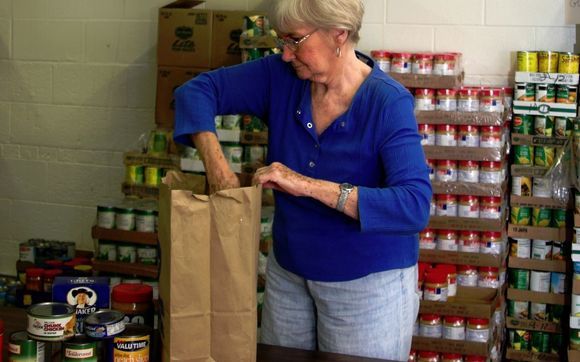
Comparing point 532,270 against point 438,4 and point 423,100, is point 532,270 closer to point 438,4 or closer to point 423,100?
point 423,100

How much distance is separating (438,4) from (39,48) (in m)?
2.33

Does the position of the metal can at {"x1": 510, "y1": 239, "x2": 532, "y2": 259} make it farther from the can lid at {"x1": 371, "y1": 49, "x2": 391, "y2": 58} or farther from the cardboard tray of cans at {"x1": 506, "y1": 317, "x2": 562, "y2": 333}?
the can lid at {"x1": 371, "y1": 49, "x2": 391, "y2": 58}

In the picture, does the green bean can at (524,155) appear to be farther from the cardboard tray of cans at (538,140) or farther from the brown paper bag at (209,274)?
the brown paper bag at (209,274)

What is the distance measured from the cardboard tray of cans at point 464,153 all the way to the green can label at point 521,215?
333 millimetres

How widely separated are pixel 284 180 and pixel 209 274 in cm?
30

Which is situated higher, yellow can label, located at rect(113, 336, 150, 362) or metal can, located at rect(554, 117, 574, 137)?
metal can, located at rect(554, 117, 574, 137)

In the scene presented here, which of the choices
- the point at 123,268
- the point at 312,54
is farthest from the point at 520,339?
the point at 312,54

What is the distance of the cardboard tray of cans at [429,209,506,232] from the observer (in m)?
4.18

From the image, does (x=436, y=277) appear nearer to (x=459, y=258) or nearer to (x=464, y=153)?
(x=459, y=258)

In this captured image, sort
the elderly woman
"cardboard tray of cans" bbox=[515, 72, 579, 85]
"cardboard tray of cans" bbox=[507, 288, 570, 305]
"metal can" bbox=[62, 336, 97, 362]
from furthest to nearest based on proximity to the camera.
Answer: "cardboard tray of cans" bbox=[507, 288, 570, 305], "cardboard tray of cans" bbox=[515, 72, 579, 85], the elderly woman, "metal can" bbox=[62, 336, 97, 362]

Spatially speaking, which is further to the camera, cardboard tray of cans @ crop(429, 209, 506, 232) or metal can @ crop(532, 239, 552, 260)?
metal can @ crop(532, 239, 552, 260)

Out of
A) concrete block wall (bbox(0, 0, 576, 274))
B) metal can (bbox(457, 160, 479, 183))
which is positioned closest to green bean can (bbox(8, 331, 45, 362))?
metal can (bbox(457, 160, 479, 183))

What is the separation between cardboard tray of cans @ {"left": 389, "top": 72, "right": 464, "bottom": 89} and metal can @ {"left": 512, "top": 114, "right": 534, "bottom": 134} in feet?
1.24

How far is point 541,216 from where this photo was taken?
4.36 metres
